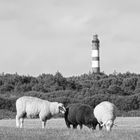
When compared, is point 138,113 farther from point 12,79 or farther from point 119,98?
point 12,79

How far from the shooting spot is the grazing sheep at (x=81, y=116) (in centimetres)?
2550

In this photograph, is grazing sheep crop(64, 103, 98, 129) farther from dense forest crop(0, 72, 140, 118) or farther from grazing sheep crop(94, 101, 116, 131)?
dense forest crop(0, 72, 140, 118)

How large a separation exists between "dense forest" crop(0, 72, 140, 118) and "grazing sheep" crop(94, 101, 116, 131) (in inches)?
942

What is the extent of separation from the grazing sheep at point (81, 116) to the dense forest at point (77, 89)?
21.6 m

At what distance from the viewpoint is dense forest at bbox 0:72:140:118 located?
51819 millimetres

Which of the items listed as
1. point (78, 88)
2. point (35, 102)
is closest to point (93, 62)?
point (78, 88)

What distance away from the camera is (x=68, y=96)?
183 ft

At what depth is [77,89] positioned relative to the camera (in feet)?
208

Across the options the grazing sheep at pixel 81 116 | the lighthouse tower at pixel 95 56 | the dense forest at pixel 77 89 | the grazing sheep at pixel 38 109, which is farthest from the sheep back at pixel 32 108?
the lighthouse tower at pixel 95 56

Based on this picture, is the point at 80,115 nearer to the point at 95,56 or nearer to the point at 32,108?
the point at 32,108

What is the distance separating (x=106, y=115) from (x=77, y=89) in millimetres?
39084

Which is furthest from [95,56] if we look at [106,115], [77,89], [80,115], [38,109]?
[106,115]

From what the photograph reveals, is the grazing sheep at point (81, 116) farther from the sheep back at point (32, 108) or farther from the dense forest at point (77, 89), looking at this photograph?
the dense forest at point (77, 89)

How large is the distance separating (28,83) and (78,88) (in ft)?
17.1
